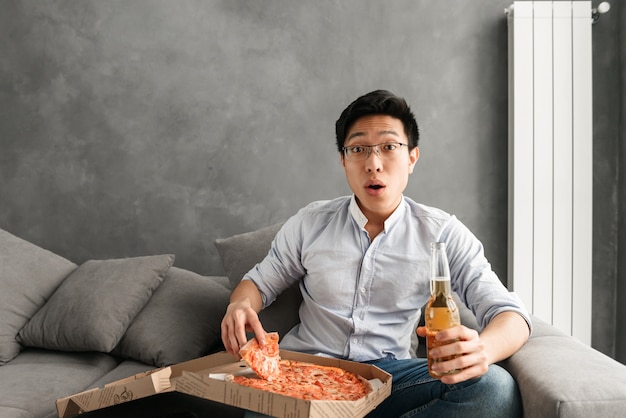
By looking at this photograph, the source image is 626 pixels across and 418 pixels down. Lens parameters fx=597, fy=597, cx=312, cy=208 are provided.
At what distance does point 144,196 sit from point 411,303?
5.19 feet

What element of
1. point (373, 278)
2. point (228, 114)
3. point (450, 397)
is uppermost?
point (228, 114)

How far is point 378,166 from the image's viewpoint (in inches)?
68.7

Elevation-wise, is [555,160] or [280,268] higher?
[555,160]

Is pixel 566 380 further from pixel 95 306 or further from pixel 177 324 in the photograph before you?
pixel 95 306

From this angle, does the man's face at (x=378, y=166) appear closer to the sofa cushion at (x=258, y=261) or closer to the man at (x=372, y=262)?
the man at (x=372, y=262)

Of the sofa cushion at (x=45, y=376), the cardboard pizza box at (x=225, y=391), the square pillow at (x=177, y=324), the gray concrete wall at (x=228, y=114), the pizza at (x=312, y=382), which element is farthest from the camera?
the gray concrete wall at (x=228, y=114)

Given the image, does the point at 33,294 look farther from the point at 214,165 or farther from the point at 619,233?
the point at 619,233

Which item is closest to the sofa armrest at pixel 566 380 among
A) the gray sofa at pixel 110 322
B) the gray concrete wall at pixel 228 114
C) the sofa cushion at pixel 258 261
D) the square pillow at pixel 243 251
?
the gray sofa at pixel 110 322

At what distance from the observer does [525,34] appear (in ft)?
8.80

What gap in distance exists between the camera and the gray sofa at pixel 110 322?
1788mm

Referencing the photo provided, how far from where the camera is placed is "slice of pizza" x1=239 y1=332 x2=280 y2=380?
4.68 feet

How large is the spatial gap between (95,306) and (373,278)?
106 centimetres

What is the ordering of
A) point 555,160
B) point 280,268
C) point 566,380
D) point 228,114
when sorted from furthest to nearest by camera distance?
point 228,114 < point 555,160 < point 280,268 < point 566,380

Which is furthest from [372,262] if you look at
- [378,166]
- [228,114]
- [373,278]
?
[228,114]
